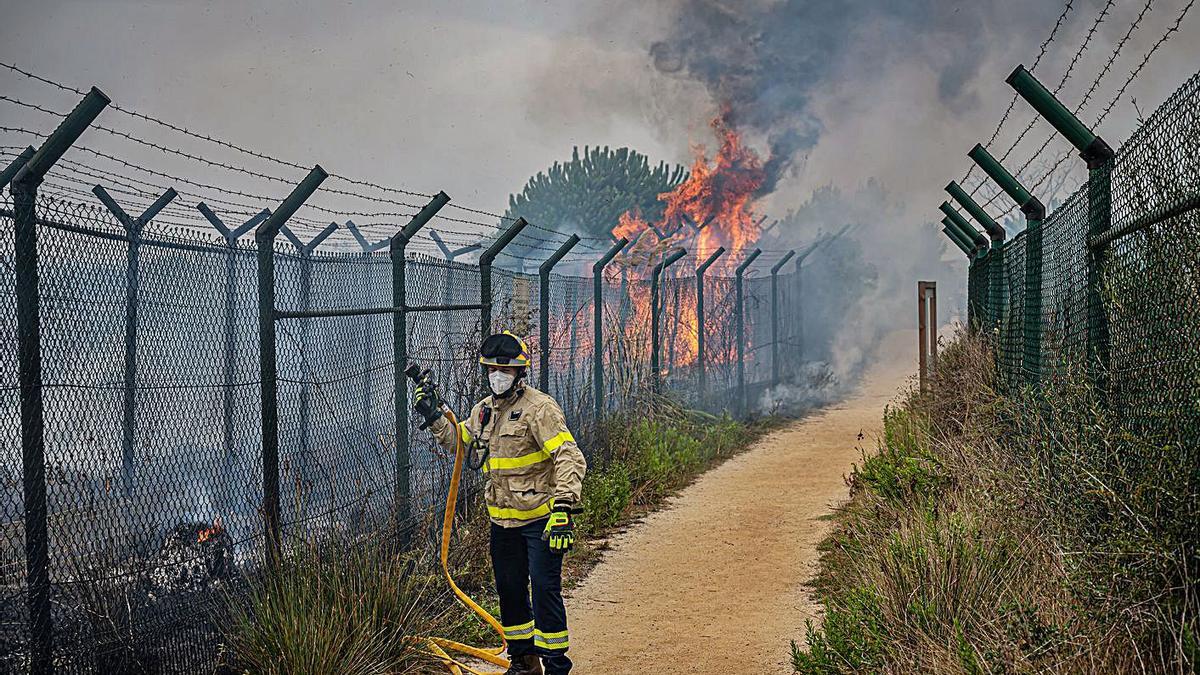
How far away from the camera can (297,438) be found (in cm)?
883

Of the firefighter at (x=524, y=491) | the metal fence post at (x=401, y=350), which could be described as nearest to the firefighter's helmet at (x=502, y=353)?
the firefighter at (x=524, y=491)

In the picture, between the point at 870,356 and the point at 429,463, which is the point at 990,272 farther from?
the point at 870,356

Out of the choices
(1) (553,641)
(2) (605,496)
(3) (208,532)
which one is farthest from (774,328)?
(3) (208,532)

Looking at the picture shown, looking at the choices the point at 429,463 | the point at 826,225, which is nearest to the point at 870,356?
the point at 826,225

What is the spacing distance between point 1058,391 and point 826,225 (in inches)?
1268

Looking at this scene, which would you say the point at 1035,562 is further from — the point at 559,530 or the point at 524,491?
the point at 524,491

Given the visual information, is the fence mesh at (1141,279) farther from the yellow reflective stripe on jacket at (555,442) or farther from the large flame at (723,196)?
the large flame at (723,196)

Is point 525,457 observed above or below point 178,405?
below

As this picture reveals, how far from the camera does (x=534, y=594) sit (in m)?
5.93

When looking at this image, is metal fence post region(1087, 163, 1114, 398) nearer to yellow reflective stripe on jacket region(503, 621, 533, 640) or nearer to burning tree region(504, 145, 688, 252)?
→ yellow reflective stripe on jacket region(503, 621, 533, 640)

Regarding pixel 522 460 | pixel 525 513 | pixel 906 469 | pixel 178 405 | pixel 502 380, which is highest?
pixel 502 380

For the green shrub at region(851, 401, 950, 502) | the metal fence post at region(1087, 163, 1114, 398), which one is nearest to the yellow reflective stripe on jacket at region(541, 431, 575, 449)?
the metal fence post at region(1087, 163, 1114, 398)

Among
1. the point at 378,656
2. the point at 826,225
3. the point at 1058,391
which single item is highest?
the point at 826,225

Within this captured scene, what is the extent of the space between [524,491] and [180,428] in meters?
2.09
